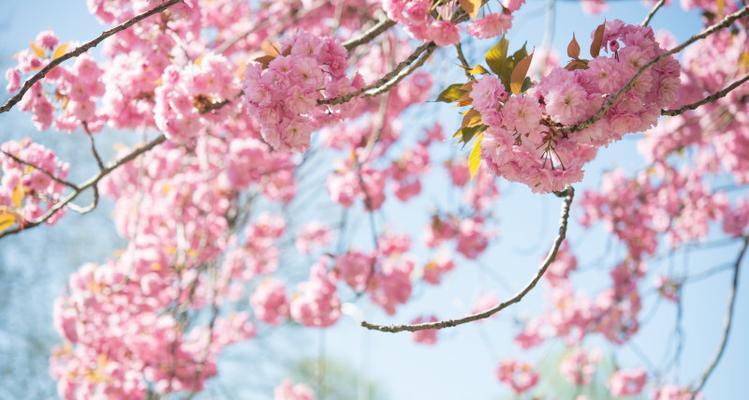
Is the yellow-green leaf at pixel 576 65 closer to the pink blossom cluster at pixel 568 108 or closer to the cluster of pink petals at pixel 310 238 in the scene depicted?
the pink blossom cluster at pixel 568 108

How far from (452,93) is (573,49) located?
0.25 meters

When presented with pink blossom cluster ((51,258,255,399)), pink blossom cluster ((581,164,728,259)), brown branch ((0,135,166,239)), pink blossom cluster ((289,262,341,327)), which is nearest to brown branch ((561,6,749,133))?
brown branch ((0,135,166,239))

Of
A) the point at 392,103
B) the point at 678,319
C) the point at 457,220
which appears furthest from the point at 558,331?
the point at 678,319

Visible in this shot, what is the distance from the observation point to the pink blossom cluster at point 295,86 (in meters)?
1.24

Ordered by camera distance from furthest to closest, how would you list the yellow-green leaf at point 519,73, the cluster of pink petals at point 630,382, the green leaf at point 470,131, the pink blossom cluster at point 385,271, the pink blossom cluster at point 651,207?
the cluster of pink petals at point 630,382, the pink blossom cluster at point 651,207, the pink blossom cluster at point 385,271, the green leaf at point 470,131, the yellow-green leaf at point 519,73

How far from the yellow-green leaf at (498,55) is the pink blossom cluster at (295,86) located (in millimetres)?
334

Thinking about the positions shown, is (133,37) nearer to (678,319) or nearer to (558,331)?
(678,319)

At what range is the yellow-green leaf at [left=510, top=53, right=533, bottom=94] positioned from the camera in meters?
1.11

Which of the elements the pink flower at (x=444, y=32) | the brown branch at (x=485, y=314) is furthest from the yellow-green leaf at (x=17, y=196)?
the pink flower at (x=444, y=32)

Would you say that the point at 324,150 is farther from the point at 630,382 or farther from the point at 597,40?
the point at 630,382

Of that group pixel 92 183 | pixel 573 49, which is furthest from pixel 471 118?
pixel 92 183

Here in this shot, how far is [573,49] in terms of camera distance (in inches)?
44.9

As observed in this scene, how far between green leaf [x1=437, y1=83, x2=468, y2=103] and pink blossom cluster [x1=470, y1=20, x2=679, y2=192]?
11 cm

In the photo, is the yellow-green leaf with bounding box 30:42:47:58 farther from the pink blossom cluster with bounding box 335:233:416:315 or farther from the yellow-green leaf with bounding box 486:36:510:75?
the pink blossom cluster with bounding box 335:233:416:315
